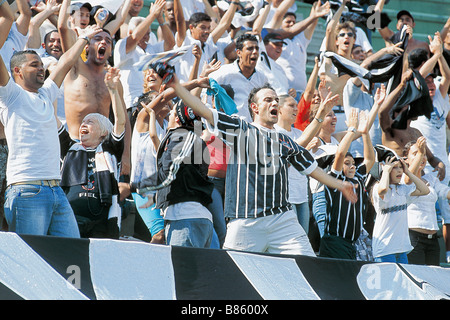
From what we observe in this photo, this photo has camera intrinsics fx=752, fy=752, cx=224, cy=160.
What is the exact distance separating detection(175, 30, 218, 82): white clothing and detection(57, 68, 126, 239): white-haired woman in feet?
7.87

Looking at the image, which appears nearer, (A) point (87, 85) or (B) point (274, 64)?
(A) point (87, 85)

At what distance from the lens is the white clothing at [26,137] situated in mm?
4676

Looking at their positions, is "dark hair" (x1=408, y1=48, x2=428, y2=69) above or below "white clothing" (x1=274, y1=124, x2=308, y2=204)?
above

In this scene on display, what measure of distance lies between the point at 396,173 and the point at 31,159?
134 inches

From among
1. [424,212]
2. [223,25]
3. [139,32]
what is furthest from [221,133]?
[223,25]

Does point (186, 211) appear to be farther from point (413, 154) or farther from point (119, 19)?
point (119, 19)

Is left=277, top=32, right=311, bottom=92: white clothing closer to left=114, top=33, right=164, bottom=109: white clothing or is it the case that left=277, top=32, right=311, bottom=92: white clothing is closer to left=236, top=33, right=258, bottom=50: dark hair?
left=236, top=33, right=258, bottom=50: dark hair


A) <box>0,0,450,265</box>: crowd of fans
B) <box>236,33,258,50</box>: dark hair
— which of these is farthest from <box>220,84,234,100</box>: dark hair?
<box>236,33,258,50</box>: dark hair

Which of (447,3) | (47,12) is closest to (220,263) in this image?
(47,12)

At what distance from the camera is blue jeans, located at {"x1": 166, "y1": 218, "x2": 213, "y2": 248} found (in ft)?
16.7

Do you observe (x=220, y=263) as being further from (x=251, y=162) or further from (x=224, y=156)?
(x=224, y=156)

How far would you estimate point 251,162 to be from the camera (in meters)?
5.07

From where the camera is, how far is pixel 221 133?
195 inches

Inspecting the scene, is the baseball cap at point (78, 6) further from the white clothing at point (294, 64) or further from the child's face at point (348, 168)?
the child's face at point (348, 168)
